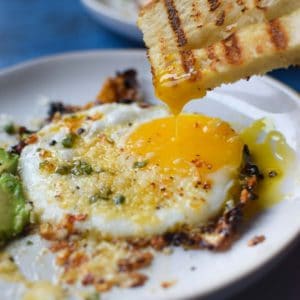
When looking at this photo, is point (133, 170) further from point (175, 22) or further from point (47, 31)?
point (47, 31)

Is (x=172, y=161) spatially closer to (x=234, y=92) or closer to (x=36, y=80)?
(x=234, y=92)

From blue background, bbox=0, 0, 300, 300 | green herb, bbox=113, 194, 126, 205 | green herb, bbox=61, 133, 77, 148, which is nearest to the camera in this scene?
green herb, bbox=113, 194, 126, 205

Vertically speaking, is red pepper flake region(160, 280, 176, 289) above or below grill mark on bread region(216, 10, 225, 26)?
below

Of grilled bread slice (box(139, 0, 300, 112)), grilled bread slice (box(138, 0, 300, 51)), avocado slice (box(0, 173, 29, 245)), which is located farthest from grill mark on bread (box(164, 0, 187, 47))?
avocado slice (box(0, 173, 29, 245))

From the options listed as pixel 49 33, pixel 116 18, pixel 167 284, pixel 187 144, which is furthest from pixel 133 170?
pixel 49 33

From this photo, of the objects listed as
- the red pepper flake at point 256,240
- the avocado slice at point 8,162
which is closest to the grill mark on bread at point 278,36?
the red pepper flake at point 256,240

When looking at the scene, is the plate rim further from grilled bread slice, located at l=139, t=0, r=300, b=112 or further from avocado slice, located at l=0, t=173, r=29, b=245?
avocado slice, located at l=0, t=173, r=29, b=245
